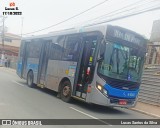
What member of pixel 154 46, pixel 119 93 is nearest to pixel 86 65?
pixel 119 93

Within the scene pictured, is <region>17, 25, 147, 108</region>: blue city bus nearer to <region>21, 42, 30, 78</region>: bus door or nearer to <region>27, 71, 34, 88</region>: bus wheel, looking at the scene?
<region>27, 71, 34, 88</region>: bus wheel

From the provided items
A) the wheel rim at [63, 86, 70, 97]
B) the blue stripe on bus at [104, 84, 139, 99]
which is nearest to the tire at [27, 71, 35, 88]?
the wheel rim at [63, 86, 70, 97]

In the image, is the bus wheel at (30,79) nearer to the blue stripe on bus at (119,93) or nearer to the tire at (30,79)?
the tire at (30,79)

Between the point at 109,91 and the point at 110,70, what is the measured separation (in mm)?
824

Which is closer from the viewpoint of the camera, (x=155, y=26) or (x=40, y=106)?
(x=40, y=106)

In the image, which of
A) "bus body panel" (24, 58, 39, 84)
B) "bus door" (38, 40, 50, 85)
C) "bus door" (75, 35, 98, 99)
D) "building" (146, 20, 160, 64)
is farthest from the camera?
"building" (146, 20, 160, 64)

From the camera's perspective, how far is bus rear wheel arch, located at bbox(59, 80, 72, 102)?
1272 centimetres

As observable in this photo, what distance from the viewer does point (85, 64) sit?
39.1 ft

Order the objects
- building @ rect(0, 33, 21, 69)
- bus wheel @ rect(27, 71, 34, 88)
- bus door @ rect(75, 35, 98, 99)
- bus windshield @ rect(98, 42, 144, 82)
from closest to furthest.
Answer: bus windshield @ rect(98, 42, 144, 82) → bus door @ rect(75, 35, 98, 99) → bus wheel @ rect(27, 71, 34, 88) → building @ rect(0, 33, 21, 69)

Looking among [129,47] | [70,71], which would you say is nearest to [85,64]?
[70,71]

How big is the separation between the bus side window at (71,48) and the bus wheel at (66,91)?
3.87 feet

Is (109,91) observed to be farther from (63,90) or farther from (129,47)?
(63,90)

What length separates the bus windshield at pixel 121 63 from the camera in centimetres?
1098

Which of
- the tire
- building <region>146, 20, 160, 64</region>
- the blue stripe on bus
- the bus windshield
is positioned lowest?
the tire
